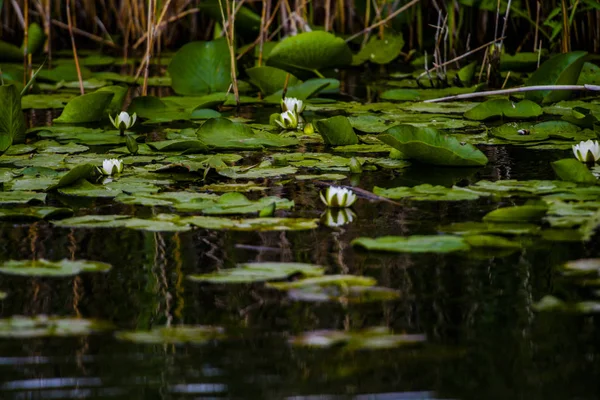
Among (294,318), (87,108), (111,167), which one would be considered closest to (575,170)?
(294,318)

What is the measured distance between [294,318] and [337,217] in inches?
23.5

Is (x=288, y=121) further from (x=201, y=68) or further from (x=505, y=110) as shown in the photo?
(x=201, y=68)

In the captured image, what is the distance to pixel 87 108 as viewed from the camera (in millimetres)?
3168

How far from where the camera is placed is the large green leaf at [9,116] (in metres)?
2.60

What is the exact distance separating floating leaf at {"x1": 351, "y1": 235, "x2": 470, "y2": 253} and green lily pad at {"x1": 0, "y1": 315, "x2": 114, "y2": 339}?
510mm

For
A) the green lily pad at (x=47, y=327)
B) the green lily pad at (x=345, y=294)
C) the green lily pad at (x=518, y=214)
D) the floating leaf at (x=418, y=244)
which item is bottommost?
the green lily pad at (x=47, y=327)

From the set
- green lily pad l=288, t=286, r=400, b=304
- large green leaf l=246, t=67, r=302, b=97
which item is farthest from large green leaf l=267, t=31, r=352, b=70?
green lily pad l=288, t=286, r=400, b=304

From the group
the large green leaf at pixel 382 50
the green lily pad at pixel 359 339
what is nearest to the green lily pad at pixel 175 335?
the green lily pad at pixel 359 339

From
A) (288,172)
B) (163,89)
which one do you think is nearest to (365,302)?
(288,172)

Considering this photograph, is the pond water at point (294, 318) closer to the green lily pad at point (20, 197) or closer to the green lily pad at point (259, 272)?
the green lily pad at point (259, 272)

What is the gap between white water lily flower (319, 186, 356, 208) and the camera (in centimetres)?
193

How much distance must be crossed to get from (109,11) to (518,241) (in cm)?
557

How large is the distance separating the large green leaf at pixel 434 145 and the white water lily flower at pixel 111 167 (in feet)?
2.13

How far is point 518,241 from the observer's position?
1646 millimetres
